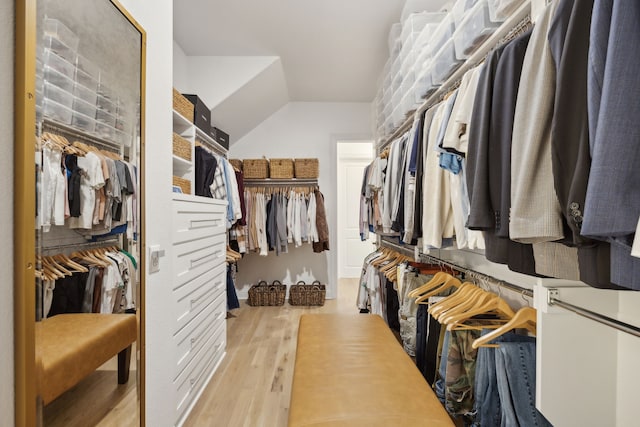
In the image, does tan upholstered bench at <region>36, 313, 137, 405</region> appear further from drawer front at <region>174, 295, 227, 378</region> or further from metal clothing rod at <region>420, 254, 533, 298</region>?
metal clothing rod at <region>420, 254, 533, 298</region>

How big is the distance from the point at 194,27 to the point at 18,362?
2907 mm

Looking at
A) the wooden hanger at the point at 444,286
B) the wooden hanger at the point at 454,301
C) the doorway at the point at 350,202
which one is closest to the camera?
the wooden hanger at the point at 454,301

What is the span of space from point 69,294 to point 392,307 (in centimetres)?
206

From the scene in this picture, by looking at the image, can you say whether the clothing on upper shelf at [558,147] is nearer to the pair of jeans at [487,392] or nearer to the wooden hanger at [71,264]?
the pair of jeans at [487,392]

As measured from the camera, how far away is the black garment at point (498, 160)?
34.0 inches

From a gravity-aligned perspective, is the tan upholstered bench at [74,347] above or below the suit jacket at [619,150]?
below

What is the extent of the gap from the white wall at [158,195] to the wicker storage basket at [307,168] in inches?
103

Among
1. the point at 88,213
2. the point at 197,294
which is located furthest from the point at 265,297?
the point at 88,213

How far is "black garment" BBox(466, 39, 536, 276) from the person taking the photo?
2.83 feet

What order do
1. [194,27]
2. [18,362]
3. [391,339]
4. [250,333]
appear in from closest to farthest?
[18,362] < [391,339] < [194,27] < [250,333]

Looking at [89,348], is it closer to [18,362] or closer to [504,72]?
[18,362]

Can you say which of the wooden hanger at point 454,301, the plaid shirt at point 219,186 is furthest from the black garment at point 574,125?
the plaid shirt at point 219,186

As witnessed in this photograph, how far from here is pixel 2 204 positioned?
651 mm

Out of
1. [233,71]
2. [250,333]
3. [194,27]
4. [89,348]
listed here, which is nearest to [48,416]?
[89,348]
